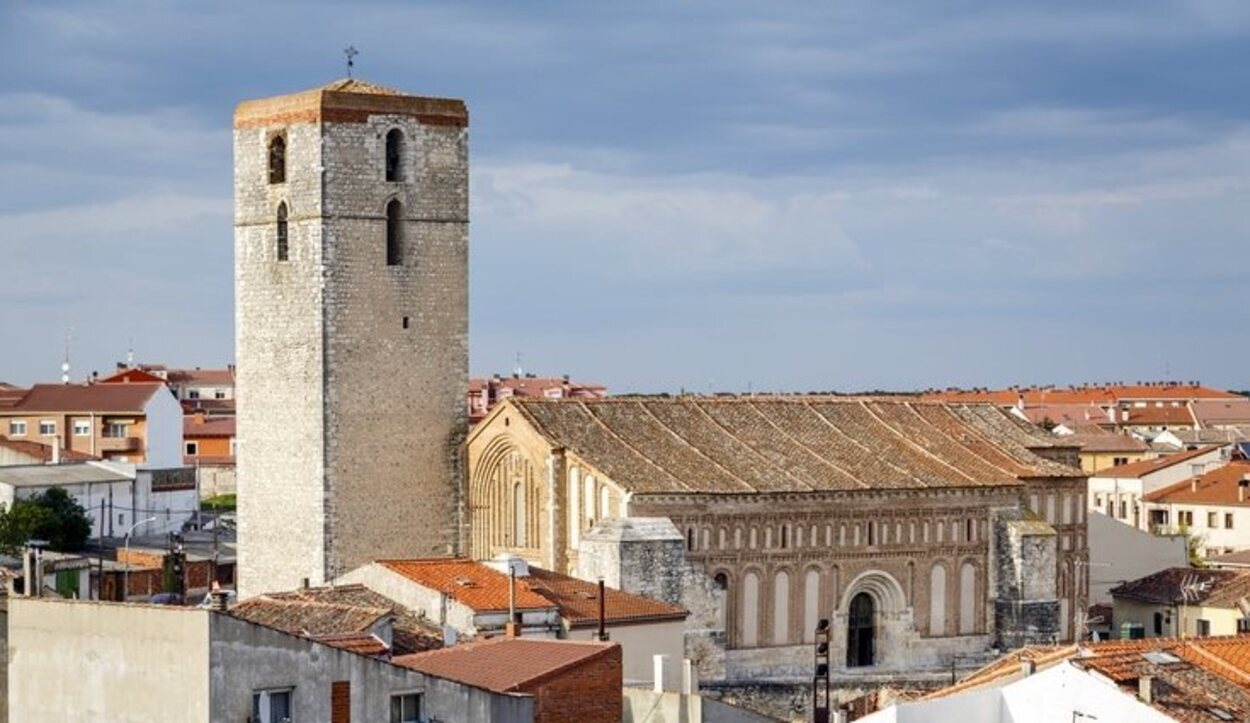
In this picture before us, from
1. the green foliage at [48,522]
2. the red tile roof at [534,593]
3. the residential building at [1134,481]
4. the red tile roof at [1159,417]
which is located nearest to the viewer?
the red tile roof at [534,593]

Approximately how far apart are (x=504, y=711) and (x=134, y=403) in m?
73.1

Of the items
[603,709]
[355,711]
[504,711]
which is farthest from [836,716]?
[355,711]

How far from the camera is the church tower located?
186 ft

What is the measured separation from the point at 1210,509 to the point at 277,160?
40329 mm

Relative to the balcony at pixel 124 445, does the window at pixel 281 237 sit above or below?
above

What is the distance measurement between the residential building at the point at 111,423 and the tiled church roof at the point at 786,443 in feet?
134

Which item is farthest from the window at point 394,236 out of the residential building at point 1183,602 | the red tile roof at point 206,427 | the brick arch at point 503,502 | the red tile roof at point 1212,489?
the red tile roof at point 206,427

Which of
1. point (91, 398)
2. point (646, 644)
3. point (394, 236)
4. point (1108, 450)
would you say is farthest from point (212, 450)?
point (646, 644)

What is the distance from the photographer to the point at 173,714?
2588 centimetres

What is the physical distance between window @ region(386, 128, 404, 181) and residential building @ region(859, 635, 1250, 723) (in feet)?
76.0

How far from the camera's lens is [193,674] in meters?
25.7

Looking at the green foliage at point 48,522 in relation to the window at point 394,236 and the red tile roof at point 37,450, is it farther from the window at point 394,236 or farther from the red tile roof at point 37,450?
the window at point 394,236

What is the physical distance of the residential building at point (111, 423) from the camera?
99.7 meters

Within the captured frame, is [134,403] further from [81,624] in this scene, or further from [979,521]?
[81,624]
